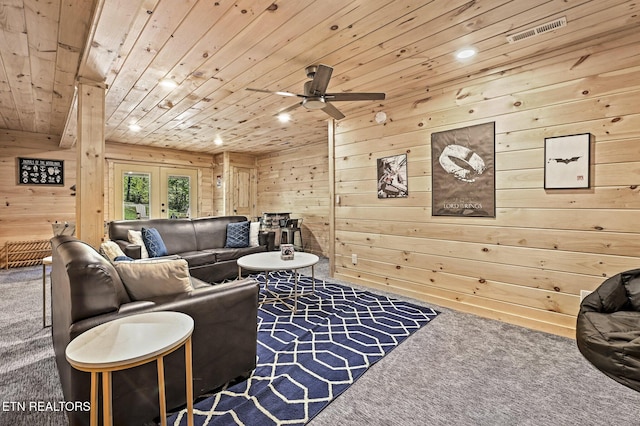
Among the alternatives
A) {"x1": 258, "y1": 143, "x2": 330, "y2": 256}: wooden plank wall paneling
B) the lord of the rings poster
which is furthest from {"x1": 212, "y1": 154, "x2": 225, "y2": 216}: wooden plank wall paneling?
the lord of the rings poster

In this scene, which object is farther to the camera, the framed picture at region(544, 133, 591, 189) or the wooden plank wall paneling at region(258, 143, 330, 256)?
the wooden plank wall paneling at region(258, 143, 330, 256)

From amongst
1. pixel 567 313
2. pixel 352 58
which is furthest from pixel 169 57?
pixel 567 313

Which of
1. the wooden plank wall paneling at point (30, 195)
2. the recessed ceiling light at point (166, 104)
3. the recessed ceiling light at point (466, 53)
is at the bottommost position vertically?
the wooden plank wall paneling at point (30, 195)

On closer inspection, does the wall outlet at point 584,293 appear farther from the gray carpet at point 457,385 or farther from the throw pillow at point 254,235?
the throw pillow at point 254,235

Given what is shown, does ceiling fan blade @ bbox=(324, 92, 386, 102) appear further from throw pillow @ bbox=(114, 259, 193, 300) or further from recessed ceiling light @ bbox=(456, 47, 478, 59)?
throw pillow @ bbox=(114, 259, 193, 300)

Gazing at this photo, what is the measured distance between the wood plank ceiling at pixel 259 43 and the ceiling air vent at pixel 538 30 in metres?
0.05

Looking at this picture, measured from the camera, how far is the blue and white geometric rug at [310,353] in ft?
5.35

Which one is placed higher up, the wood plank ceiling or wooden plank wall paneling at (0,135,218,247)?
the wood plank ceiling

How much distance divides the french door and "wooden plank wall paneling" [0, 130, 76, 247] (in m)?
0.82

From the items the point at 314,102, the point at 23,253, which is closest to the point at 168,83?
the point at 314,102

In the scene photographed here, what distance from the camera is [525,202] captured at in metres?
2.71

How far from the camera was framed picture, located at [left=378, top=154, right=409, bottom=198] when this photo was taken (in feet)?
11.7

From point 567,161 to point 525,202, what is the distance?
45 centimetres

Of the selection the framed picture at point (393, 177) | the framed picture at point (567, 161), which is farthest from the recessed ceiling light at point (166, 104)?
the framed picture at point (567, 161)
